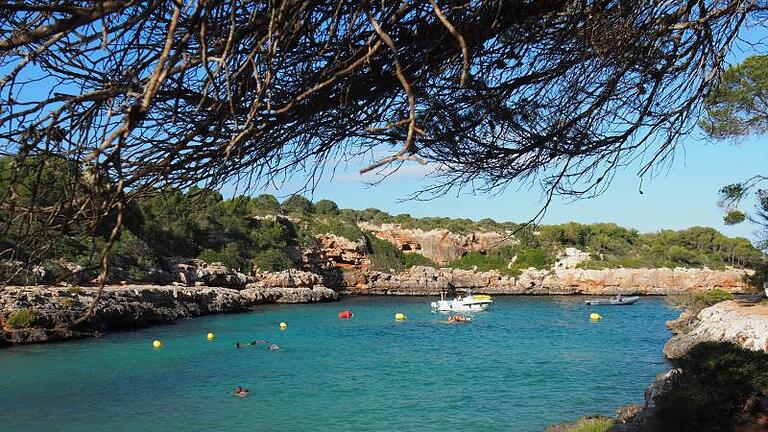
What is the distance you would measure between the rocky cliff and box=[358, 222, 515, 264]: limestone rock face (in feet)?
37.9

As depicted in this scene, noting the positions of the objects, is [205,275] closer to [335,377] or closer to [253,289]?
[253,289]

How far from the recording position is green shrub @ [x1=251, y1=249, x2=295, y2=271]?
45.2 meters

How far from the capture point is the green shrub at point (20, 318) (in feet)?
70.2

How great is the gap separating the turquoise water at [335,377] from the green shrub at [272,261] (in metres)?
15.8

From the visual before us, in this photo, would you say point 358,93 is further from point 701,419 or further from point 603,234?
point 603,234

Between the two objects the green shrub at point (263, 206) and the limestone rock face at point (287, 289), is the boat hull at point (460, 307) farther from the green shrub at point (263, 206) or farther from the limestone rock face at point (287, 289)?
the green shrub at point (263, 206)

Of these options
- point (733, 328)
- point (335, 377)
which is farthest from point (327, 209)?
point (733, 328)

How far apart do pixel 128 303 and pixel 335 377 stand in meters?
13.8

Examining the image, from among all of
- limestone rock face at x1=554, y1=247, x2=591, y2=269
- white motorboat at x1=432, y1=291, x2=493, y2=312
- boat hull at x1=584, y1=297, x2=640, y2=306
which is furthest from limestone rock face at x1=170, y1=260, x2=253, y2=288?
limestone rock face at x1=554, y1=247, x2=591, y2=269

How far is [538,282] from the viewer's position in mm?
50125

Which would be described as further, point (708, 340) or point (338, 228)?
point (338, 228)

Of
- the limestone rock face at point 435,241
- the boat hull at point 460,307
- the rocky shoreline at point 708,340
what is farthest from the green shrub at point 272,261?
the rocky shoreline at point 708,340

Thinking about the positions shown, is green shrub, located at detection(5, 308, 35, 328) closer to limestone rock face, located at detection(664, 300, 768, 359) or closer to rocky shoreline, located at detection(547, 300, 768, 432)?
rocky shoreline, located at detection(547, 300, 768, 432)

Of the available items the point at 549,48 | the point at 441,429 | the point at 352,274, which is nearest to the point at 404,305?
the point at 352,274
